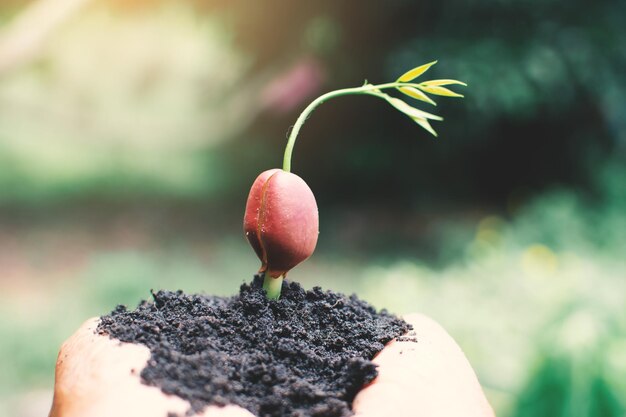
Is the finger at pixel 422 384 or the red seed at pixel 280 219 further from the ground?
the red seed at pixel 280 219

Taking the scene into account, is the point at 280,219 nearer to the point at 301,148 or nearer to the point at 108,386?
the point at 108,386

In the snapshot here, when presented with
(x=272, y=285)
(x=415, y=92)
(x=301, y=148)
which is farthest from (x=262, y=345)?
(x=301, y=148)

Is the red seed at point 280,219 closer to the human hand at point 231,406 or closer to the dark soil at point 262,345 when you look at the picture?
the dark soil at point 262,345

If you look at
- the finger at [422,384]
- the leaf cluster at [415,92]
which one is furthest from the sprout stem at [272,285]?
the leaf cluster at [415,92]

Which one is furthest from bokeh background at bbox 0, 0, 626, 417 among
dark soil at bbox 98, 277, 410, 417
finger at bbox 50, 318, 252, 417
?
finger at bbox 50, 318, 252, 417

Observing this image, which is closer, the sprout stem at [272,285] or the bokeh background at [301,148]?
the sprout stem at [272,285]

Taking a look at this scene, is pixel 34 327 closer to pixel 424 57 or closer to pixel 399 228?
pixel 399 228
